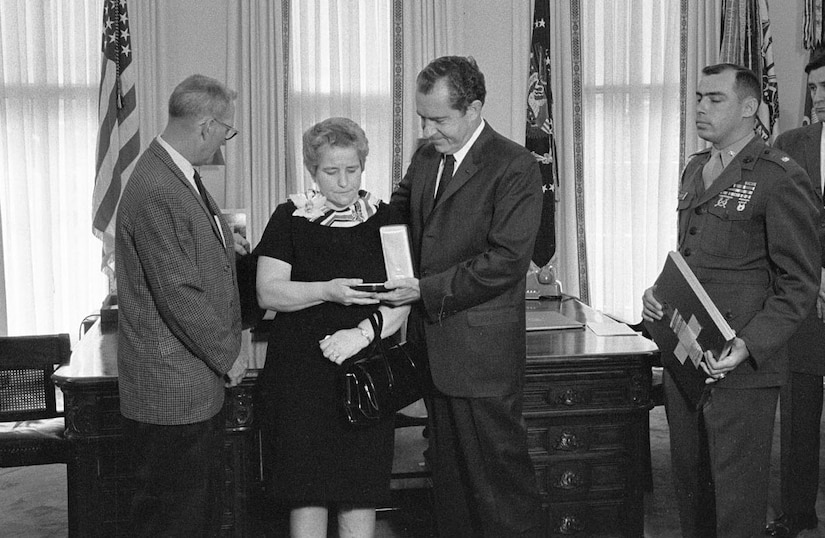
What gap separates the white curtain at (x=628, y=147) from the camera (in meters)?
6.48

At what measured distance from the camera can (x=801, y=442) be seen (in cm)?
360

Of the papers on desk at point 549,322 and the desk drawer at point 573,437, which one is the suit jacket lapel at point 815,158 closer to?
the papers on desk at point 549,322

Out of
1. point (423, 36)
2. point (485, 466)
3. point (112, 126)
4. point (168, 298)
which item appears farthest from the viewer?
point (423, 36)

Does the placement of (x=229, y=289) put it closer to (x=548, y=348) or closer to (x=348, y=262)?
(x=348, y=262)

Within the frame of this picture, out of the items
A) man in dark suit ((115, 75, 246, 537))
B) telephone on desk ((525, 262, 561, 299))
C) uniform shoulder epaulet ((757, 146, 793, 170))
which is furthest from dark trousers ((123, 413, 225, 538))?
telephone on desk ((525, 262, 561, 299))

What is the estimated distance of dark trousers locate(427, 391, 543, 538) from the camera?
2596 millimetres

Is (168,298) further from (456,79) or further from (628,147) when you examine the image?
(628,147)

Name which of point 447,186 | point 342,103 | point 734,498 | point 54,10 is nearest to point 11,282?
point 54,10

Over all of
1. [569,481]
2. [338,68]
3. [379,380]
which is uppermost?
[338,68]

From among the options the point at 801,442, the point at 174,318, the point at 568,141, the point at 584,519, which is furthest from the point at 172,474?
the point at 568,141

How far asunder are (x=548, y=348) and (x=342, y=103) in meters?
3.53

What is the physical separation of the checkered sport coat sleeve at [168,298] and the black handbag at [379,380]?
14.1 inches

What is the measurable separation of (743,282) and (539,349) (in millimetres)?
853

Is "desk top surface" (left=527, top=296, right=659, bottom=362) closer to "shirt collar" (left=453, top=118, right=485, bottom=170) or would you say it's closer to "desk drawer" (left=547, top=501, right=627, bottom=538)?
"desk drawer" (left=547, top=501, right=627, bottom=538)
